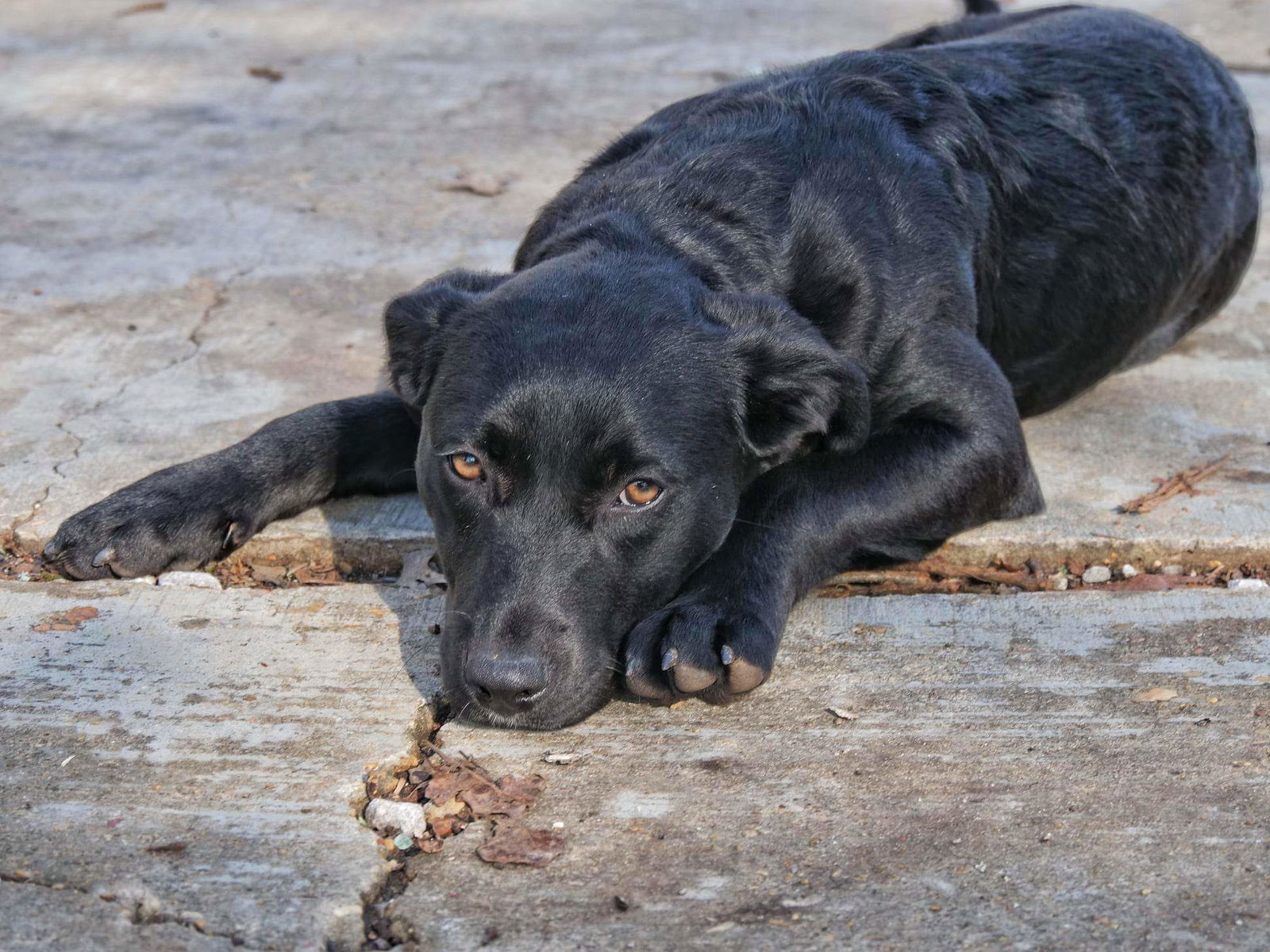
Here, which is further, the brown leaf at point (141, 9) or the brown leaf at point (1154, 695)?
the brown leaf at point (141, 9)

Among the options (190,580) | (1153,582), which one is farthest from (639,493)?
(1153,582)

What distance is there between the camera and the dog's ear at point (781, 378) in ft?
10.6

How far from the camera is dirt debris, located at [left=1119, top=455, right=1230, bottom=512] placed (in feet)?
12.7

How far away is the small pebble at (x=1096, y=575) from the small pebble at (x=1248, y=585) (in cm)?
28

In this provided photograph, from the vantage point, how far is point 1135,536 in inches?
145

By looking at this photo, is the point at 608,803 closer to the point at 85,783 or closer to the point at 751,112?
the point at 85,783

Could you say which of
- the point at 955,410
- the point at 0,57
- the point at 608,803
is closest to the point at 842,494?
the point at 955,410

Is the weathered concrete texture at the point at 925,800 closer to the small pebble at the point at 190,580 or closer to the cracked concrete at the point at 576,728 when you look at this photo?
the cracked concrete at the point at 576,728

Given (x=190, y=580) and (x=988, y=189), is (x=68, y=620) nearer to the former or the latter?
(x=190, y=580)

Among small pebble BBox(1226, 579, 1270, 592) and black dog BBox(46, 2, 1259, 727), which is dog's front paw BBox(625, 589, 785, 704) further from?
small pebble BBox(1226, 579, 1270, 592)

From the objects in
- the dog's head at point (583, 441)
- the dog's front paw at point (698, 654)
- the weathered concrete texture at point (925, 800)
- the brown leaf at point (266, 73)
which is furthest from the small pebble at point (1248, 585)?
the brown leaf at point (266, 73)

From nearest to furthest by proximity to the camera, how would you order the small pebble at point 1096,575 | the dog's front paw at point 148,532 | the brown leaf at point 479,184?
the dog's front paw at point 148,532, the small pebble at point 1096,575, the brown leaf at point 479,184

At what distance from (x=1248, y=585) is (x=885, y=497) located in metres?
0.88

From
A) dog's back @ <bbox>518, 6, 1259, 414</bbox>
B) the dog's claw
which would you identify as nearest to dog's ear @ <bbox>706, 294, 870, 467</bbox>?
dog's back @ <bbox>518, 6, 1259, 414</bbox>
